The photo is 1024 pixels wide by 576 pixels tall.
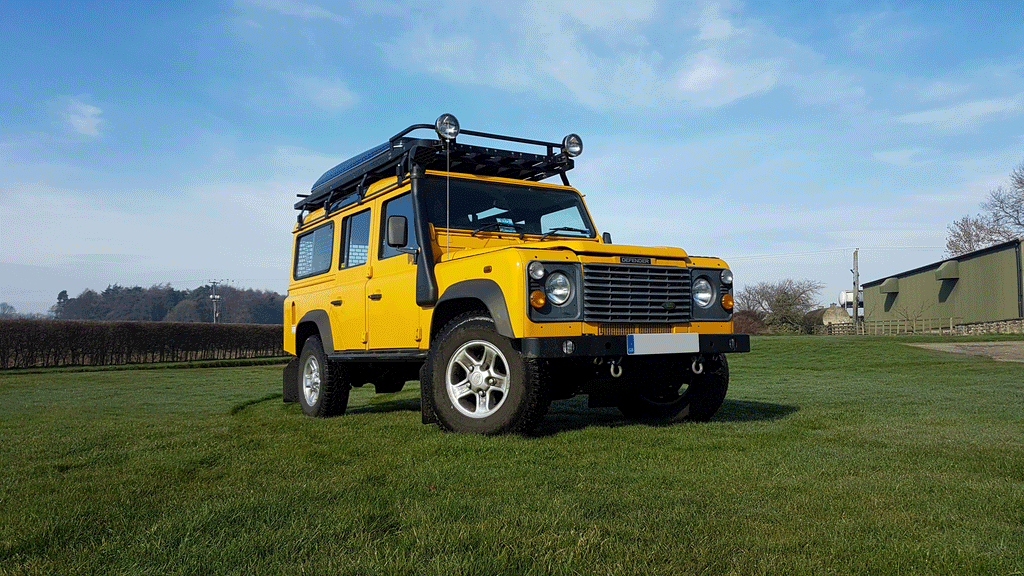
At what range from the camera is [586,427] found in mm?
6516

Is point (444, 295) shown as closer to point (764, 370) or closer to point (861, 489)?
point (861, 489)

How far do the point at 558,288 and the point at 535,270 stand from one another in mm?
Result: 277

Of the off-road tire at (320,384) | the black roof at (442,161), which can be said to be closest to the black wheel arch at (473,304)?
the black roof at (442,161)

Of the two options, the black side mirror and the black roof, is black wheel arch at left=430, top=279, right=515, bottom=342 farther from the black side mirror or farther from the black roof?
the black roof

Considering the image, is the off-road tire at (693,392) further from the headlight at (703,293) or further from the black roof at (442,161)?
the black roof at (442,161)

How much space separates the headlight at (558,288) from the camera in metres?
5.73

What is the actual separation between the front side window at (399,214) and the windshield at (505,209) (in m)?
0.20

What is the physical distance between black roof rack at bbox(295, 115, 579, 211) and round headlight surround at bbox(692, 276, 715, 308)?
2.21 meters

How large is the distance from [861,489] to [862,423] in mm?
3104

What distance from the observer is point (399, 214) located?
7410mm

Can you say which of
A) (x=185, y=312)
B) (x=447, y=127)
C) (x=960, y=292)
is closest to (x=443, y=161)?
(x=447, y=127)

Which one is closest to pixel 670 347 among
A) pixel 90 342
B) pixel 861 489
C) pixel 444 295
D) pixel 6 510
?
pixel 444 295

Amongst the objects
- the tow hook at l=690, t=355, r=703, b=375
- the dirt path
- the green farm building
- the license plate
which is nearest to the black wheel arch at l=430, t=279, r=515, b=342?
the license plate

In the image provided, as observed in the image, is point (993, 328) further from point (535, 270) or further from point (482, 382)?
point (535, 270)
